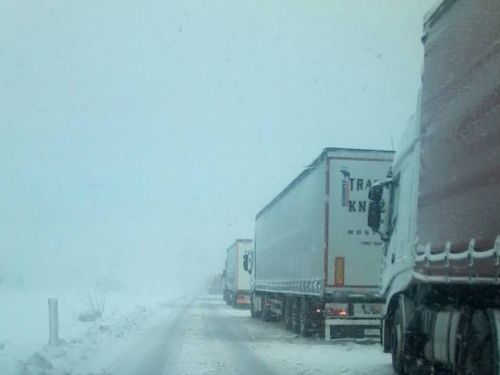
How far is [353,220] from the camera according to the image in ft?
50.9

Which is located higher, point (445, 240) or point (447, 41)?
point (447, 41)

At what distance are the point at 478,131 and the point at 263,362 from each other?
286 inches

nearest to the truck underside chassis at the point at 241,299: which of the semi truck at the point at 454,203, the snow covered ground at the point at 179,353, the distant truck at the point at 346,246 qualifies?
the snow covered ground at the point at 179,353

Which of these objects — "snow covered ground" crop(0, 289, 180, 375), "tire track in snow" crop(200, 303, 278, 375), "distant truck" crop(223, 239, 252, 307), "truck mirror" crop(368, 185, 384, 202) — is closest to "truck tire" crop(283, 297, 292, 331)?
"tire track in snow" crop(200, 303, 278, 375)

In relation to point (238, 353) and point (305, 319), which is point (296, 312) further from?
point (238, 353)

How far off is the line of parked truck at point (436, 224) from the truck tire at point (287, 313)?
460 cm

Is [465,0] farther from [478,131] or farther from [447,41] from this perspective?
[478,131]

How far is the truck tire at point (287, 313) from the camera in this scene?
19947 millimetres

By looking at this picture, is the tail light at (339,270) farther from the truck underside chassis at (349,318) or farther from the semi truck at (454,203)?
the semi truck at (454,203)

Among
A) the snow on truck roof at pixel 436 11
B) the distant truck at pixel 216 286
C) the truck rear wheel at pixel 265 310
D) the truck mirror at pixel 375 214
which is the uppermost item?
the snow on truck roof at pixel 436 11

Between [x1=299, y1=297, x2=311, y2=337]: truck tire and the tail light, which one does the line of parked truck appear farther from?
[x1=299, y1=297, x2=311, y2=337]: truck tire

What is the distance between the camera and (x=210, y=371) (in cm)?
1088

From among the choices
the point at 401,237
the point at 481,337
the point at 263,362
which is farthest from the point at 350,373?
the point at 481,337

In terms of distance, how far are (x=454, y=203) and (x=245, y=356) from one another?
739 cm
